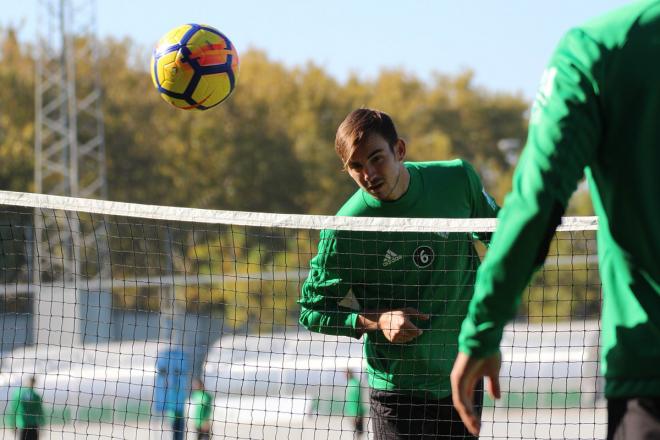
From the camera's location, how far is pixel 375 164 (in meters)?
5.03

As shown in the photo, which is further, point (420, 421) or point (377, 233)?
point (377, 233)

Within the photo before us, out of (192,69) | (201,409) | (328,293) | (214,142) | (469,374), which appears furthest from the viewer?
(214,142)

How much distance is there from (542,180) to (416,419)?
10.3 feet

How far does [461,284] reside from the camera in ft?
16.9

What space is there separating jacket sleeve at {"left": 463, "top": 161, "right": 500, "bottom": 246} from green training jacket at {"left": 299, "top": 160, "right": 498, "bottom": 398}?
0.13ft

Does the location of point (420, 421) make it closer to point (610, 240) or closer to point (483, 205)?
point (483, 205)

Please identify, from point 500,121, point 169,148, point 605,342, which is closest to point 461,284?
point 605,342

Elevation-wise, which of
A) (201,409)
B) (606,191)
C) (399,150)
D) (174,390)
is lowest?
(201,409)

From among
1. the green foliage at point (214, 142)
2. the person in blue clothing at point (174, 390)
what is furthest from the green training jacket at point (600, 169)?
the green foliage at point (214, 142)

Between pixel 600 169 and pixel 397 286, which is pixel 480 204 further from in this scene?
pixel 600 169

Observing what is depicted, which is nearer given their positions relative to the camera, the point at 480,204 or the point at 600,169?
the point at 600,169

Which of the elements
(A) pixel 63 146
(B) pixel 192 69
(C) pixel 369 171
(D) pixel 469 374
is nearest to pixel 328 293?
(C) pixel 369 171

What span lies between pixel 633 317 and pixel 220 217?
3.81m

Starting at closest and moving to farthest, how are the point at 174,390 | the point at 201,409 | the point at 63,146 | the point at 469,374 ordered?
the point at 469,374, the point at 174,390, the point at 201,409, the point at 63,146
